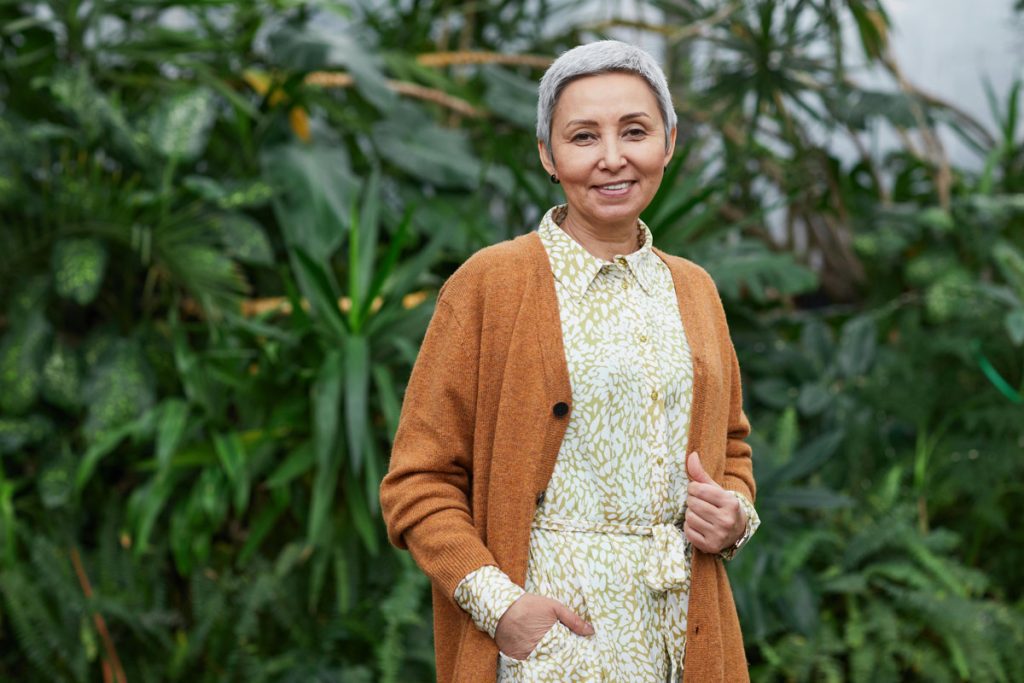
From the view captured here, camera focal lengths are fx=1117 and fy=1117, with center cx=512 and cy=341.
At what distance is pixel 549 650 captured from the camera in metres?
1.38

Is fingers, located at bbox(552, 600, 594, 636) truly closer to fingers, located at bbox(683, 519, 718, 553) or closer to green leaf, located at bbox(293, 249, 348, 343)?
fingers, located at bbox(683, 519, 718, 553)

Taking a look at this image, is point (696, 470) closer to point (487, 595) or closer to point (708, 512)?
point (708, 512)

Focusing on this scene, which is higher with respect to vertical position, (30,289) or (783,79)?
(783,79)

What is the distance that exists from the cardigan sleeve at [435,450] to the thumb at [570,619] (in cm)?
10

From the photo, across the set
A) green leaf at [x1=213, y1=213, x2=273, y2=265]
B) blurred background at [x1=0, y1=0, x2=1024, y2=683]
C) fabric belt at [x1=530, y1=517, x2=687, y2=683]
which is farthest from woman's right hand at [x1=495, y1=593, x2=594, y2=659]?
green leaf at [x1=213, y1=213, x2=273, y2=265]

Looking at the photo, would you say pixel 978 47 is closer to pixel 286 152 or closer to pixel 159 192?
pixel 286 152

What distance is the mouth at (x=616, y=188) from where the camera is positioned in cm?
144

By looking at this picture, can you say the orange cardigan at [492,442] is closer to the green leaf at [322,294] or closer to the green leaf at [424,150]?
the green leaf at [322,294]

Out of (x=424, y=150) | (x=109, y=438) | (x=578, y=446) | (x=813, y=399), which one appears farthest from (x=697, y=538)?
(x=424, y=150)

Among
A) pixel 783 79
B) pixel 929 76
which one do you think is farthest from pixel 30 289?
pixel 929 76

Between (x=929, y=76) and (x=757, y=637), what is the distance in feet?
12.1

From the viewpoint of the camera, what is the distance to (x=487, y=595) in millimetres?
1388

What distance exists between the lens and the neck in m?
1.52

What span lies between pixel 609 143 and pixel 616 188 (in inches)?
2.4
